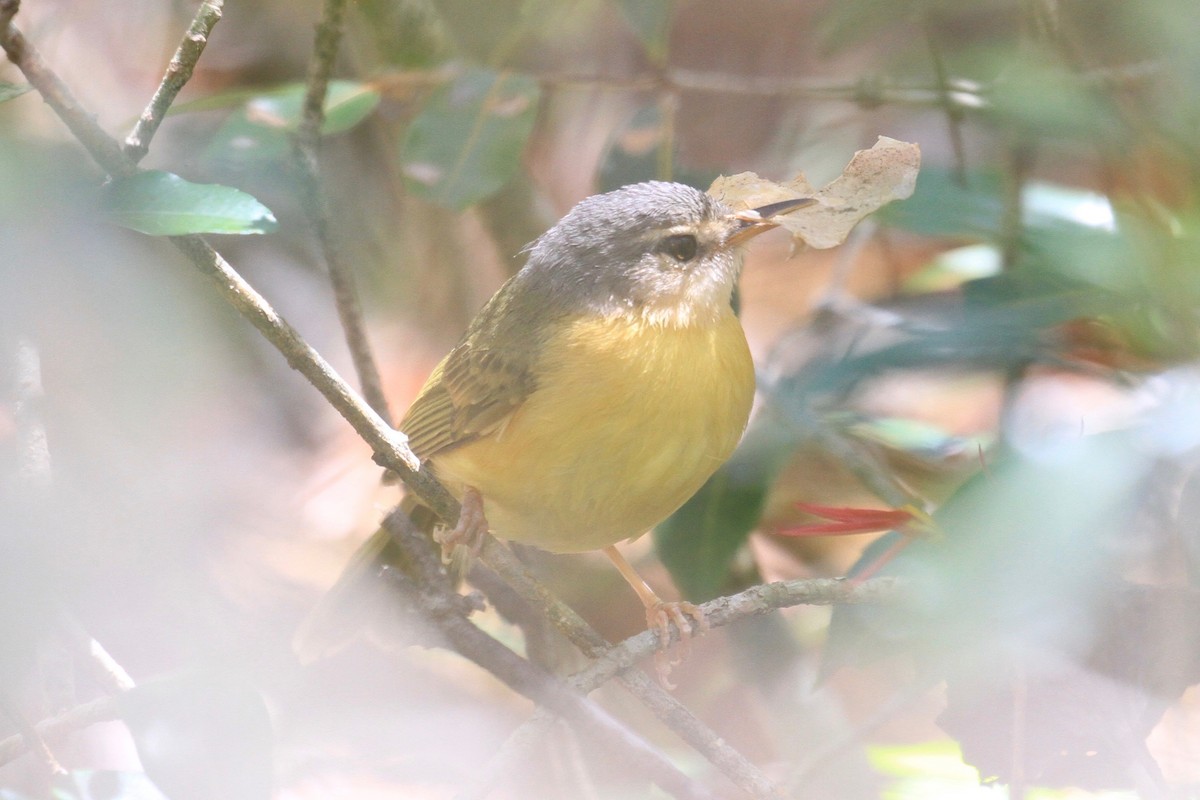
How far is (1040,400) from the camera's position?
2.74 m

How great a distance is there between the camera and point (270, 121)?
10.3 ft

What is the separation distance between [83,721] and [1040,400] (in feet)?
7.43

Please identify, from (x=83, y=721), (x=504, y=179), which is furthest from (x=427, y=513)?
(x=83, y=721)

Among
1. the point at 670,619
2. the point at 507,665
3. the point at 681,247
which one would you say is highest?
the point at 681,247

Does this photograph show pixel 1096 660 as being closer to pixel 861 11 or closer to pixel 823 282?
pixel 861 11

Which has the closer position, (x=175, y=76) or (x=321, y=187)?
(x=175, y=76)

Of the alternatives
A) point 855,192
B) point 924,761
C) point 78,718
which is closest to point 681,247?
point 855,192

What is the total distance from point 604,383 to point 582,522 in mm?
334

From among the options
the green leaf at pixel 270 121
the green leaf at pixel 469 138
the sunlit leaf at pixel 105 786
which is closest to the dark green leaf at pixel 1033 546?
the sunlit leaf at pixel 105 786

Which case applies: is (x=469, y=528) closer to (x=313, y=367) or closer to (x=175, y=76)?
(x=313, y=367)

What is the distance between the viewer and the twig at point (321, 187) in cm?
278

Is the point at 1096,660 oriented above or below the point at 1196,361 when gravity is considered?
below

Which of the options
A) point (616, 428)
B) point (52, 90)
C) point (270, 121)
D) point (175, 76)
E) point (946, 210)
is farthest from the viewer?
point (270, 121)

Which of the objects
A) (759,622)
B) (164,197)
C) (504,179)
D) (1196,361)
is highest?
(164,197)
